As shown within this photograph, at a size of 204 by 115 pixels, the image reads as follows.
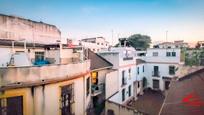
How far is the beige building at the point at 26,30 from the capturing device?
1731 cm

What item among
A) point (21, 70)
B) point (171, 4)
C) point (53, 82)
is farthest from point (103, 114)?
point (171, 4)

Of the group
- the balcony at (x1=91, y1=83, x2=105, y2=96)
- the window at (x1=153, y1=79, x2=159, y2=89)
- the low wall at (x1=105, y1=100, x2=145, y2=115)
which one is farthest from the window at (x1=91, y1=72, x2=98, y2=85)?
the window at (x1=153, y1=79, x2=159, y2=89)

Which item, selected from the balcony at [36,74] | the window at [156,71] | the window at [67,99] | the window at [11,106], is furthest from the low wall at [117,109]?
the window at [156,71]

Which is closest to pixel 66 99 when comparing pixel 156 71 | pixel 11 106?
pixel 11 106

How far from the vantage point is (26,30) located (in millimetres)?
19672

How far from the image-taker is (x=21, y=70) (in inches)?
348

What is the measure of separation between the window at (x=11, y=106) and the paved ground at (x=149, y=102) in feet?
52.4

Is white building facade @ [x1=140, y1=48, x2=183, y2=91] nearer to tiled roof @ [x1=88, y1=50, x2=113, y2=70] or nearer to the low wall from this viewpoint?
tiled roof @ [x1=88, y1=50, x2=113, y2=70]

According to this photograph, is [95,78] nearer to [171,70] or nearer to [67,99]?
[67,99]

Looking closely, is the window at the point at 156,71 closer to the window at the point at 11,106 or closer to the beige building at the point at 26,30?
the beige building at the point at 26,30

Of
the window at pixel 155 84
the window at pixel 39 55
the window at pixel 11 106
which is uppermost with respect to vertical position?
the window at pixel 39 55

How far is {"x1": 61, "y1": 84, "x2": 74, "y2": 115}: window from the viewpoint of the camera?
1077cm

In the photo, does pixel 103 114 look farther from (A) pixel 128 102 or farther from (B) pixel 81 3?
(B) pixel 81 3

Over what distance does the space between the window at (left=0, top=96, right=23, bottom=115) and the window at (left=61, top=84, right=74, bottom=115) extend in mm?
2583
